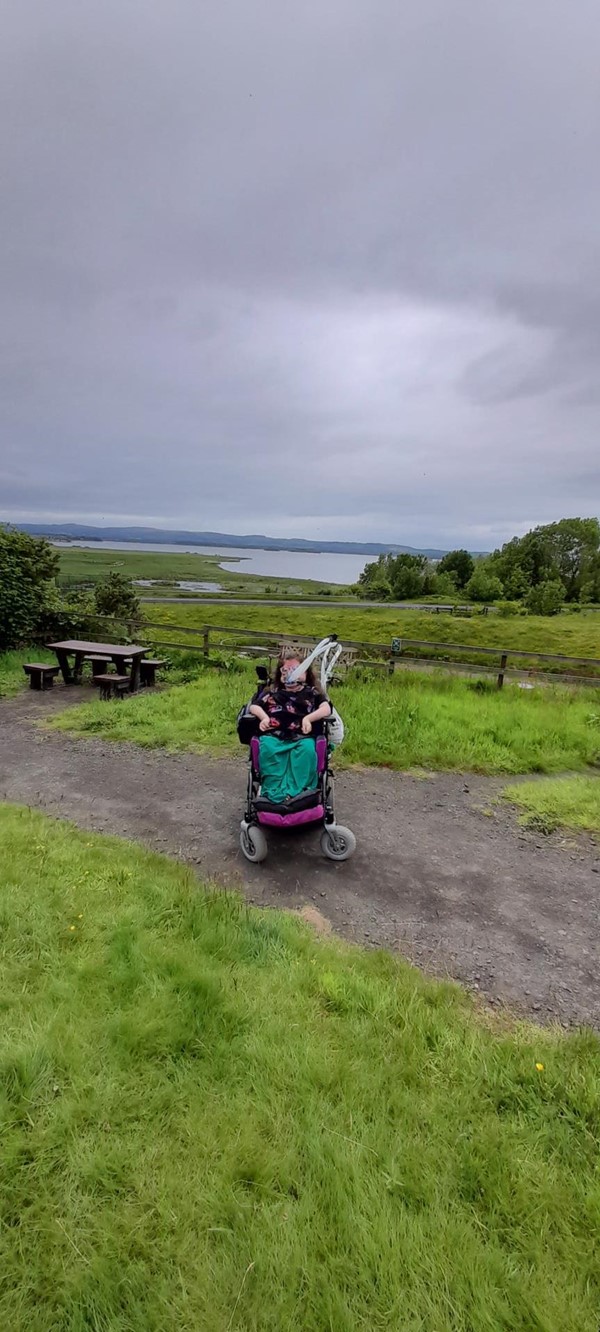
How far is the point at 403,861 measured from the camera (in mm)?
4070

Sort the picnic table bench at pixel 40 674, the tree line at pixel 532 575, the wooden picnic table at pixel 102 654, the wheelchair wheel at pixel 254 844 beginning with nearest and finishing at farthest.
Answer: the wheelchair wheel at pixel 254 844
the wooden picnic table at pixel 102 654
the picnic table bench at pixel 40 674
the tree line at pixel 532 575

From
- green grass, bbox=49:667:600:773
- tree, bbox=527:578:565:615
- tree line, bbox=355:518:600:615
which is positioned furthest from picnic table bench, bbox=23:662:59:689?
tree, bbox=527:578:565:615

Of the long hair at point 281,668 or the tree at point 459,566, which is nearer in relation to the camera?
the long hair at point 281,668

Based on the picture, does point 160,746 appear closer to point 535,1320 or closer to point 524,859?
point 524,859

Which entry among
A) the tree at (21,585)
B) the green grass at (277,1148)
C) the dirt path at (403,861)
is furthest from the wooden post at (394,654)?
the green grass at (277,1148)

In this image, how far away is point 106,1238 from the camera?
1.51 meters

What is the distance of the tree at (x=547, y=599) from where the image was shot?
54.2m

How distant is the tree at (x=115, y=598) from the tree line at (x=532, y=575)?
41.6 m

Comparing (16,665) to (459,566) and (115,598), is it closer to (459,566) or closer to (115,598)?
(115,598)

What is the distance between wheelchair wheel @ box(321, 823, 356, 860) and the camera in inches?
156

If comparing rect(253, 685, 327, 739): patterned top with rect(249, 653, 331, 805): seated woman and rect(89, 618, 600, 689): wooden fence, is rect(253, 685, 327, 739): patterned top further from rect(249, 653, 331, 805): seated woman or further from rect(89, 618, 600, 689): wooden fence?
rect(89, 618, 600, 689): wooden fence

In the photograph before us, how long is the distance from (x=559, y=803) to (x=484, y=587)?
2408 inches

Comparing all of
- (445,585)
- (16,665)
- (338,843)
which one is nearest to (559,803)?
(338,843)

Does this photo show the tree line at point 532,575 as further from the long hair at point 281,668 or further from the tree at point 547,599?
the long hair at point 281,668
